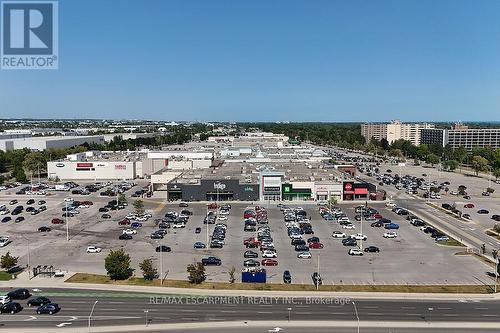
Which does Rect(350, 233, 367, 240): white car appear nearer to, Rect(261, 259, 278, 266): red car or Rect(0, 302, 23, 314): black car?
Rect(261, 259, 278, 266): red car

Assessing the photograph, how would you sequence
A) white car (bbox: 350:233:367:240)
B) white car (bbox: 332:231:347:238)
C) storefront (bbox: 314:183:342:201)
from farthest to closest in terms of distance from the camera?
storefront (bbox: 314:183:342:201)
white car (bbox: 332:231:347:238)
white car (bbox: 350:233:367:240)

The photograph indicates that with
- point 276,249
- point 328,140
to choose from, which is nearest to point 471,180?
point 276,249

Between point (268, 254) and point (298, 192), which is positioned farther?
point (298, 192)

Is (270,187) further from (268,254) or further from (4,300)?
(4,300)

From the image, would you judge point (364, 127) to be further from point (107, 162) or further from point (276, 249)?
point (276, 249)

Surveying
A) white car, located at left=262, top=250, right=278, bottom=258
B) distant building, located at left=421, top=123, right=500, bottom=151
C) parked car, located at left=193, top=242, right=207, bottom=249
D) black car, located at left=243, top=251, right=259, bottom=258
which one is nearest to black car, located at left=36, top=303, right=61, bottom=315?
parked car, located at left=193, top=242, right=207, bottom=249

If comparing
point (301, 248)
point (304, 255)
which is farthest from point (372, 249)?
point (304, 255)

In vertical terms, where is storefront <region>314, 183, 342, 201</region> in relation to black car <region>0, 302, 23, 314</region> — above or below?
above

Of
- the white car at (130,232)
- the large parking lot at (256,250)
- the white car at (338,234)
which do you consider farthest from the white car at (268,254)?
the white car at (130,232)
